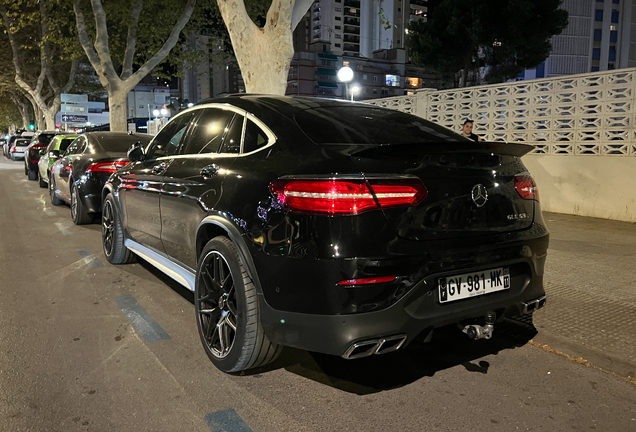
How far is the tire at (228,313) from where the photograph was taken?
3.19m

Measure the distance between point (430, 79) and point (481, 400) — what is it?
12956 centimetres

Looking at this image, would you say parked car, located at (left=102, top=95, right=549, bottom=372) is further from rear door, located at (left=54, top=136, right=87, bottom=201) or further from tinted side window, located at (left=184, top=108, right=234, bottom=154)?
rear door, located at (left=54, top=136, right=87, bottom=201)

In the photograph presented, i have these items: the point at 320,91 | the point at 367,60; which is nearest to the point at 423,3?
the point at 367,60

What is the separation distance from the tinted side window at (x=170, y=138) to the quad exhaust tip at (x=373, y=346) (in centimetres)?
258

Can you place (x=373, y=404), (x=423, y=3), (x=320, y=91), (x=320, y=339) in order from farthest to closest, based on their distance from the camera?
(x=423, y=3) → (x=320, y=91) → (x=373, y=404) → (x=320, y=339)

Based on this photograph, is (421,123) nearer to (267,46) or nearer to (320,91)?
(267,46)

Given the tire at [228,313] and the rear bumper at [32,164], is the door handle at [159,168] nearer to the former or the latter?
the tire at [228,313]

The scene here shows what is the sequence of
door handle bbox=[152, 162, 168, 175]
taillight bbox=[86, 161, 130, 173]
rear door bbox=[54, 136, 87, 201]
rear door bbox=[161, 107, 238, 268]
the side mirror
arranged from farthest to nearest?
rear door bbox=[54, 136, 87, 201]
taillight bbox=[86, 161, 130, 173]
the side mirror
door handle bbox=[152, 162, 168, 175]
rear door bbox=[161, 107, 238, 268]

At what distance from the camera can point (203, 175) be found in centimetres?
385

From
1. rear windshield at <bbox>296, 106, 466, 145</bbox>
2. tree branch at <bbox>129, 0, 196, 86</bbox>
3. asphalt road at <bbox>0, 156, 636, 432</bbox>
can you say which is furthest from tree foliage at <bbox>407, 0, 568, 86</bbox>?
asphalt road at <bbox>0, 156, 636, 432</bbox>

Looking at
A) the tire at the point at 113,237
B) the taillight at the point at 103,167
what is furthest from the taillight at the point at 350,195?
the taillight at the point at 103,167

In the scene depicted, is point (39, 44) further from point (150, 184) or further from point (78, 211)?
point (150, 184)

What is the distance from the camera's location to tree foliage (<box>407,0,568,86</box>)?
38559 mm

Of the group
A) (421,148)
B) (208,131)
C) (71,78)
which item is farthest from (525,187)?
(71,78)
